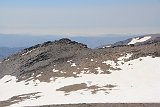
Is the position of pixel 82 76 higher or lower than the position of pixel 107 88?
lower

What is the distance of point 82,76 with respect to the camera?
66125mm

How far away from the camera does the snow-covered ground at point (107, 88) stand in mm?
50844

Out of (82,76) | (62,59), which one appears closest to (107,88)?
(82,76)

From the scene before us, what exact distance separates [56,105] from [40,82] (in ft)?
64.4

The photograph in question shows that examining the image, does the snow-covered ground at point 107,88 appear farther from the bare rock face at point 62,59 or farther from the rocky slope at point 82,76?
the bare rock face at point 62,59

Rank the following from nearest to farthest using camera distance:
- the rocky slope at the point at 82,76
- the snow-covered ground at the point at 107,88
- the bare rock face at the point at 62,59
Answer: the snow-covered ground at the point at 107,88 → the rocky slope at the point at 82,76 → the bare rock face at the point at 62,59

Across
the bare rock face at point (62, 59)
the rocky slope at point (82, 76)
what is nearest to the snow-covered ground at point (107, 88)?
the rocky slope at point (82, 76)

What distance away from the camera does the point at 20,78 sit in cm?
7706

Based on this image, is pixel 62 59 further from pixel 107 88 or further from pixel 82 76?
pixel 107 88

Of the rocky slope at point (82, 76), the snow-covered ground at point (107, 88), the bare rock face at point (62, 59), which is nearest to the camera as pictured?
the snow-covered ground at point (107, 88)

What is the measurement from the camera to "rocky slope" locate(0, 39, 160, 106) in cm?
5328

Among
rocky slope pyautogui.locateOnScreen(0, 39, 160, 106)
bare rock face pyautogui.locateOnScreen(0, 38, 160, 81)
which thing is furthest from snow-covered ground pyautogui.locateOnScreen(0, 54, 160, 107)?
bare rock face pyautogui.locateOnScreen(0, 38, 160, 81)

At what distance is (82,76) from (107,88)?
1021cm

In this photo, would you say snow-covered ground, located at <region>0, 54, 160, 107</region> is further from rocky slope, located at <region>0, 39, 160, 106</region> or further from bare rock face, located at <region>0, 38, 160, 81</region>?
bare rock face, located at <region>0, 38, 160, 81</region>
